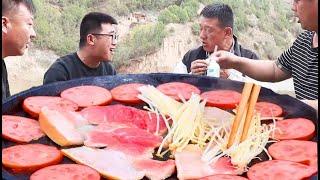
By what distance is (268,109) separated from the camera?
3.06 metres

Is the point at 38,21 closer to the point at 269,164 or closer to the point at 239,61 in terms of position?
the point at 239,61

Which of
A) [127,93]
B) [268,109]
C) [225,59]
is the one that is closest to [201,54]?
[225,59]

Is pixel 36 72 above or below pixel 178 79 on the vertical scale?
below

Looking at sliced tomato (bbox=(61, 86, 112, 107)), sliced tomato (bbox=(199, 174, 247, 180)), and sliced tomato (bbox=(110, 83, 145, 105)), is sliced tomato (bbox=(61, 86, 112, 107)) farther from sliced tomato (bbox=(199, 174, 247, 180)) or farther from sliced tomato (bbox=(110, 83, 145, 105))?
sliced tomato (bbox=(199, 174, 247, 180))

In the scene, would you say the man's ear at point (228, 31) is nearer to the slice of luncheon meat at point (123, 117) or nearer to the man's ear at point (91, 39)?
the man's ear at point (91, 39)

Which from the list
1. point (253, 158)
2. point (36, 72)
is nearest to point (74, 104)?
point (253, 158)

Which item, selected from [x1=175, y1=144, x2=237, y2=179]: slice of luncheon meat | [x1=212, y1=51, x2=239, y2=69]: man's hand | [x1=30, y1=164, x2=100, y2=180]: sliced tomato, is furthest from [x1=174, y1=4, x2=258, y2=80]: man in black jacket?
[x1=30, y1=164, x2=100, y2=180]: sliced tomato

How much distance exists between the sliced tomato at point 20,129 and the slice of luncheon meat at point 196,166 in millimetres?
809

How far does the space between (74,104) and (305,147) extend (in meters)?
1.45

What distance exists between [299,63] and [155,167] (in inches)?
73.6

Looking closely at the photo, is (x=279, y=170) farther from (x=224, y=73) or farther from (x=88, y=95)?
(x=224, y=73)

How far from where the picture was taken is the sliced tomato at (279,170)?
2188mm

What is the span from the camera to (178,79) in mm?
3594

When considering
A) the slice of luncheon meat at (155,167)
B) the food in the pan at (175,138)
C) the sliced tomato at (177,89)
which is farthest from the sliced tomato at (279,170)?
the sliced tomato at (177,89)
